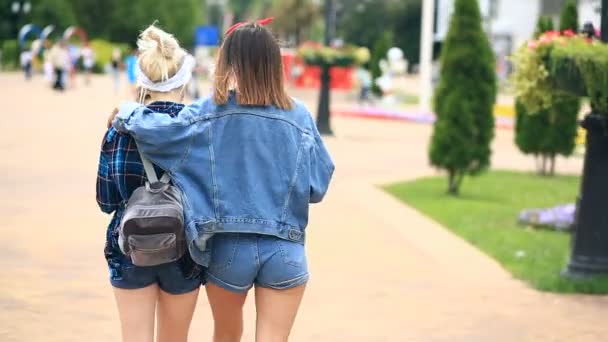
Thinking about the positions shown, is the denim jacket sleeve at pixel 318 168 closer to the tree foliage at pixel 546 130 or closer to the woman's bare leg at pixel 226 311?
the woman's bare leg at pixel 226 311

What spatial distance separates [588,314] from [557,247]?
2.62 metres

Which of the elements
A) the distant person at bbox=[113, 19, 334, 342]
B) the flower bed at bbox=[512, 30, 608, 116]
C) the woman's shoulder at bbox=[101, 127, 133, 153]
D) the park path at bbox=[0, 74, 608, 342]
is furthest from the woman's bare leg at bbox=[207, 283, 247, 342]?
the flower bed at bbox=[512, 30, 608, 116]

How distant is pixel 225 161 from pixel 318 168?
0.34 m

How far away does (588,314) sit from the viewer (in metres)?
6.54

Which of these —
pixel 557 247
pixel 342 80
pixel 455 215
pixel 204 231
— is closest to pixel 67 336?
pixel 204 231

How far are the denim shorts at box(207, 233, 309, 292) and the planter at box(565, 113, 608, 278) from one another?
13.7 feet

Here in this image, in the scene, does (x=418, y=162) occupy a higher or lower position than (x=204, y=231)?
lower

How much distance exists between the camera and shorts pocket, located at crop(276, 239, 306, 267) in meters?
3.58

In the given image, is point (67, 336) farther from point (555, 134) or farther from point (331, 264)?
point (555, 134)

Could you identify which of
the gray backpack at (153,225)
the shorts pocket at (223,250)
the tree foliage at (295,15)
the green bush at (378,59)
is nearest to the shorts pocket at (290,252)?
the shorts pocket at (223,250)

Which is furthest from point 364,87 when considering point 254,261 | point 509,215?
point 254,261

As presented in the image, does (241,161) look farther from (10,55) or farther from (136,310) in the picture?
(10,55)

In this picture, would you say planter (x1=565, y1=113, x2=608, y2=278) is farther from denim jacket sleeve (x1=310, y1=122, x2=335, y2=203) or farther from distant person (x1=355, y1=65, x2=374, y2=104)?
distant person (x1=355, y1=65, x2=374, y2=104)

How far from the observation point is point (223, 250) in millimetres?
3592
